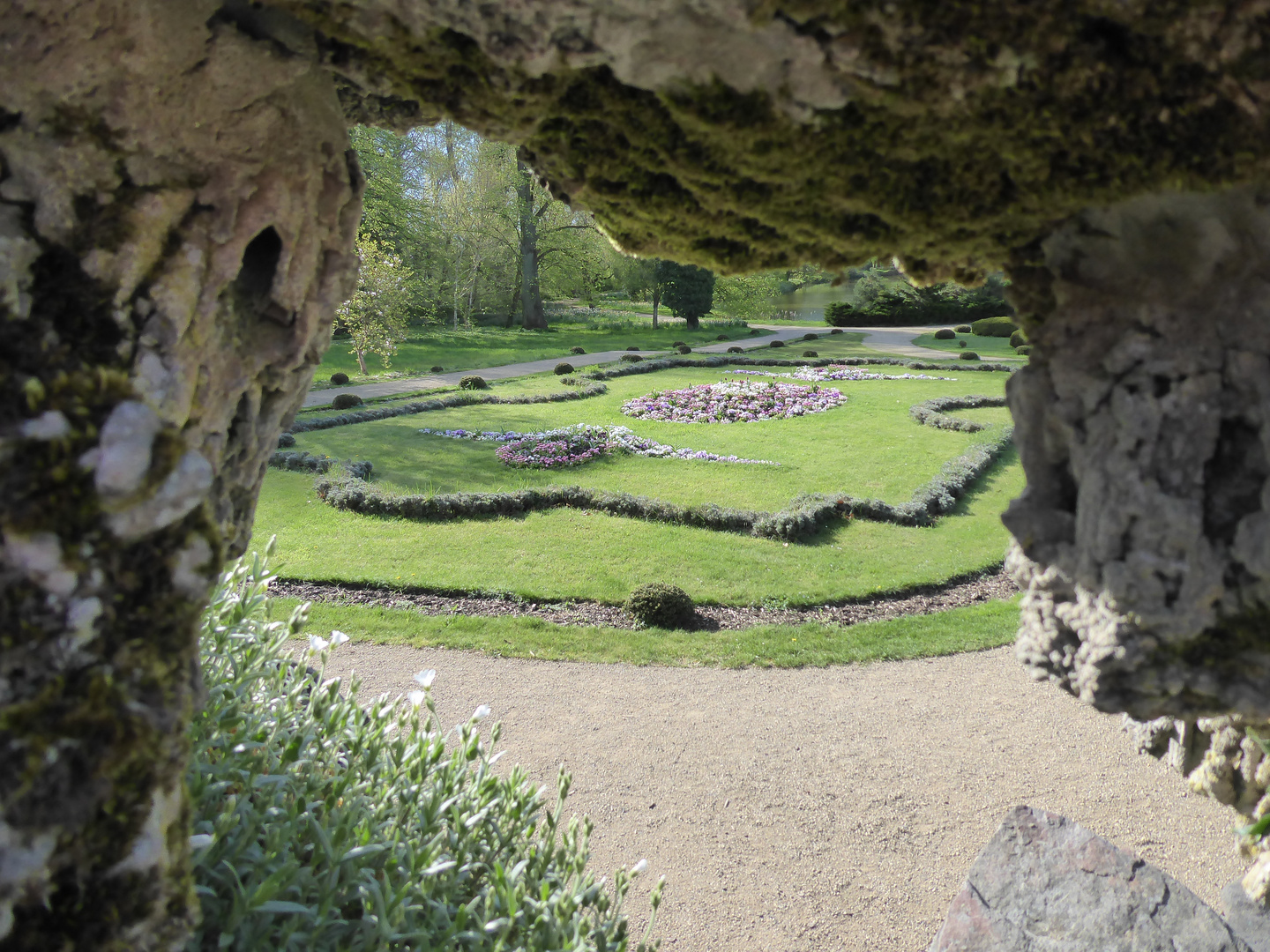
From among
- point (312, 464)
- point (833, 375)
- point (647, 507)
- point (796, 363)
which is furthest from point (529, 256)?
point (647, 507)

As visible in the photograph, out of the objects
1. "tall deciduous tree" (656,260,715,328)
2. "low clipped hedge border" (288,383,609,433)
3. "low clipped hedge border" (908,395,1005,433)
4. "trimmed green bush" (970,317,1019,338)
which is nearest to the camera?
"low clipped hedge border" (908,395,1005,433)

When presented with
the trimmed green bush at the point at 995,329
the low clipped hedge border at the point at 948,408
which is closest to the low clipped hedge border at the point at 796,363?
the low clipped hedge border at the point at 948,408

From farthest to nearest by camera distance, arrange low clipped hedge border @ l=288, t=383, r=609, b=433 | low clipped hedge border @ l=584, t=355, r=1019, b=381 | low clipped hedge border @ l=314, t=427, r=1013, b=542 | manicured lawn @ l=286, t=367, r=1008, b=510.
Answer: low clipped hedge border @ l=584, t=355, r=1019, b=381 → low clipped hedge border @ l=288, t=383, r=609, b=433 → manicured lawn @ l=286, t=367, r=1008, b=510 → low clipped hedge border @ l=314, t=427, r=1013, b=542

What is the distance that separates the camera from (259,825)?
3.69m

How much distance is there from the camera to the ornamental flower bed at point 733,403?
19328 mm

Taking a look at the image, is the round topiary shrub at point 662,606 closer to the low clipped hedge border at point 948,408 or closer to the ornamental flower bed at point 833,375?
the low clipped hedge border at point 948,408

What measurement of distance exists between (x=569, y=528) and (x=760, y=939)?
7527mm

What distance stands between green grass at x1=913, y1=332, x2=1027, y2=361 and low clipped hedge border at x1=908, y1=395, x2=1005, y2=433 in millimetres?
11165

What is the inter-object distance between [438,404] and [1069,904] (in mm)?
18507

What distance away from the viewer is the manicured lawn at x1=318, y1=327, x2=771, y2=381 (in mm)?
31469

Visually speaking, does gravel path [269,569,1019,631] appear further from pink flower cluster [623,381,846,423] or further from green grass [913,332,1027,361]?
green grass [913,332,1027,361]

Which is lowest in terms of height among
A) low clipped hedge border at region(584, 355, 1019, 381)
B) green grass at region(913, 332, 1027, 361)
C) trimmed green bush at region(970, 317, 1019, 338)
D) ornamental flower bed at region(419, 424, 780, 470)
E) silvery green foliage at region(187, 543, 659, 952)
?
silvery green foliage at region(187, 543, 659, 952)

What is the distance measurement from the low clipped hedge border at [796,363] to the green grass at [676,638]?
1809 cm

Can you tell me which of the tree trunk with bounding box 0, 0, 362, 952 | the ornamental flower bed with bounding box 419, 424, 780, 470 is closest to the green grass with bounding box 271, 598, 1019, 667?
the ornamental flower bed with bounding box 419, 424, 780, 470
